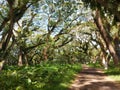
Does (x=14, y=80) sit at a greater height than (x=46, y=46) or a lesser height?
lesser

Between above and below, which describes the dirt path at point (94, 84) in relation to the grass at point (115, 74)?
below

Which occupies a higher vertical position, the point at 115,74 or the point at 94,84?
the point at 115,74

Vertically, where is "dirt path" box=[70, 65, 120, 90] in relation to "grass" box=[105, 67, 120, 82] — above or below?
below

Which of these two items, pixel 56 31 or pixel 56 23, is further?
pixel 56 31

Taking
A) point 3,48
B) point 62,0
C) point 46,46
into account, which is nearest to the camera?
point 3,48

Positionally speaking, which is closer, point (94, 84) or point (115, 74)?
point (94, 84)

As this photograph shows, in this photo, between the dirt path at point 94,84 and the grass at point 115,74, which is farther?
the grass at point 115,74

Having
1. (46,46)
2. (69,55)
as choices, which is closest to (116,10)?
(46,46)

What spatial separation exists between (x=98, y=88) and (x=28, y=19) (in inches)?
995

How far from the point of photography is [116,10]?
14242mm

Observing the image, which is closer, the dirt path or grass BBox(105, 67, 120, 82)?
the dirt path

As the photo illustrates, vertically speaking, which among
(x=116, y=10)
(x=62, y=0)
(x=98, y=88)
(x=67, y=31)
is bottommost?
(x=98, y=88)

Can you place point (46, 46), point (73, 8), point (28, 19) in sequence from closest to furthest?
point (73, 8) → point (28, 19) → point (46, 46)

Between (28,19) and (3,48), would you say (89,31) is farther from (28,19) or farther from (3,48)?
(3,48)
